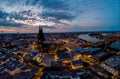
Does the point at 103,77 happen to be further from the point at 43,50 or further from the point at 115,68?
the point at 43,50

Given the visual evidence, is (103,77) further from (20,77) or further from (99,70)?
(20,77)

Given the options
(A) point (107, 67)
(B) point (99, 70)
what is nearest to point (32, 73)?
(B) point (99, 70)

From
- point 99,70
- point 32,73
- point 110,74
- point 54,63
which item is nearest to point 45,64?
point 54,63

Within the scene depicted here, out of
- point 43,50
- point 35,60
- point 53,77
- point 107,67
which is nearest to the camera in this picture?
point 53,77

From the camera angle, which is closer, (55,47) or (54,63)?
(54,63)

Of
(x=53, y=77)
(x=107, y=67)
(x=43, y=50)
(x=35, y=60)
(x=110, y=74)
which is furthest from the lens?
(x=43, y=50)

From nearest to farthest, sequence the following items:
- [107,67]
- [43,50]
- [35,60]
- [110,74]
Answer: [110,74]
[107,67]
[35,60]
[43,50]

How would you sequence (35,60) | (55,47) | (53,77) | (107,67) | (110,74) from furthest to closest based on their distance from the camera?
(55,47) → (35,60) → (107,67) → (110,74) → (53,77)

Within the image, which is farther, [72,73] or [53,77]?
[72,73]

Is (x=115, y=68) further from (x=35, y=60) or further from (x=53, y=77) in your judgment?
(x=35, y=60)
